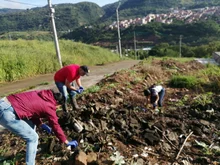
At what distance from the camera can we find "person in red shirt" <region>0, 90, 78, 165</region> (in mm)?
3238

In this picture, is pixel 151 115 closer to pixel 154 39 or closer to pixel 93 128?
pixel 93 128

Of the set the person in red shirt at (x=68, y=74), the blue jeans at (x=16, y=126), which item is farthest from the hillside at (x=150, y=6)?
the blue jeans at (x=16, y=126)

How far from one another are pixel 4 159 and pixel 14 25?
71.6 m

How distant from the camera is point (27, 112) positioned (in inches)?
134

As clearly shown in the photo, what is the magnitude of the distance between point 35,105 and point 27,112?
0.14m

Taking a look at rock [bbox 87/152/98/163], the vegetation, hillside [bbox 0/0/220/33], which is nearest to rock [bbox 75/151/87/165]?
rock [bbox 87/152/98/163]

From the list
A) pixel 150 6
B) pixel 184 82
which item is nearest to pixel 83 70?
pixel 184 82

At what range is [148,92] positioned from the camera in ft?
23.8

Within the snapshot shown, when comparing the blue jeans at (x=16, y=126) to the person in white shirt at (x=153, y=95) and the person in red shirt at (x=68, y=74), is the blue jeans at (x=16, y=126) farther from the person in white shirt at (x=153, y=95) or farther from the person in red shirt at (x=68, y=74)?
the person in white shirt at (x=153, y=95)

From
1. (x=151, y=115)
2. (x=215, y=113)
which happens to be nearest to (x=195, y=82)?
(x=215, y=113)

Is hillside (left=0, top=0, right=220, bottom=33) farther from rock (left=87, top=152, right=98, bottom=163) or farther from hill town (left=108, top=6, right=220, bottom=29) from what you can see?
rock (left=87, top=152, right=98, bottom=163)

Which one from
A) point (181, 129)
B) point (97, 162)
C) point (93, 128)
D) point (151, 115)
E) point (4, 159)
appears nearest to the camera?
point (97, 162)

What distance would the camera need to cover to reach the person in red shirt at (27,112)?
324 centimetres

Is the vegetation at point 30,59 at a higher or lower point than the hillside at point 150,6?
lower
